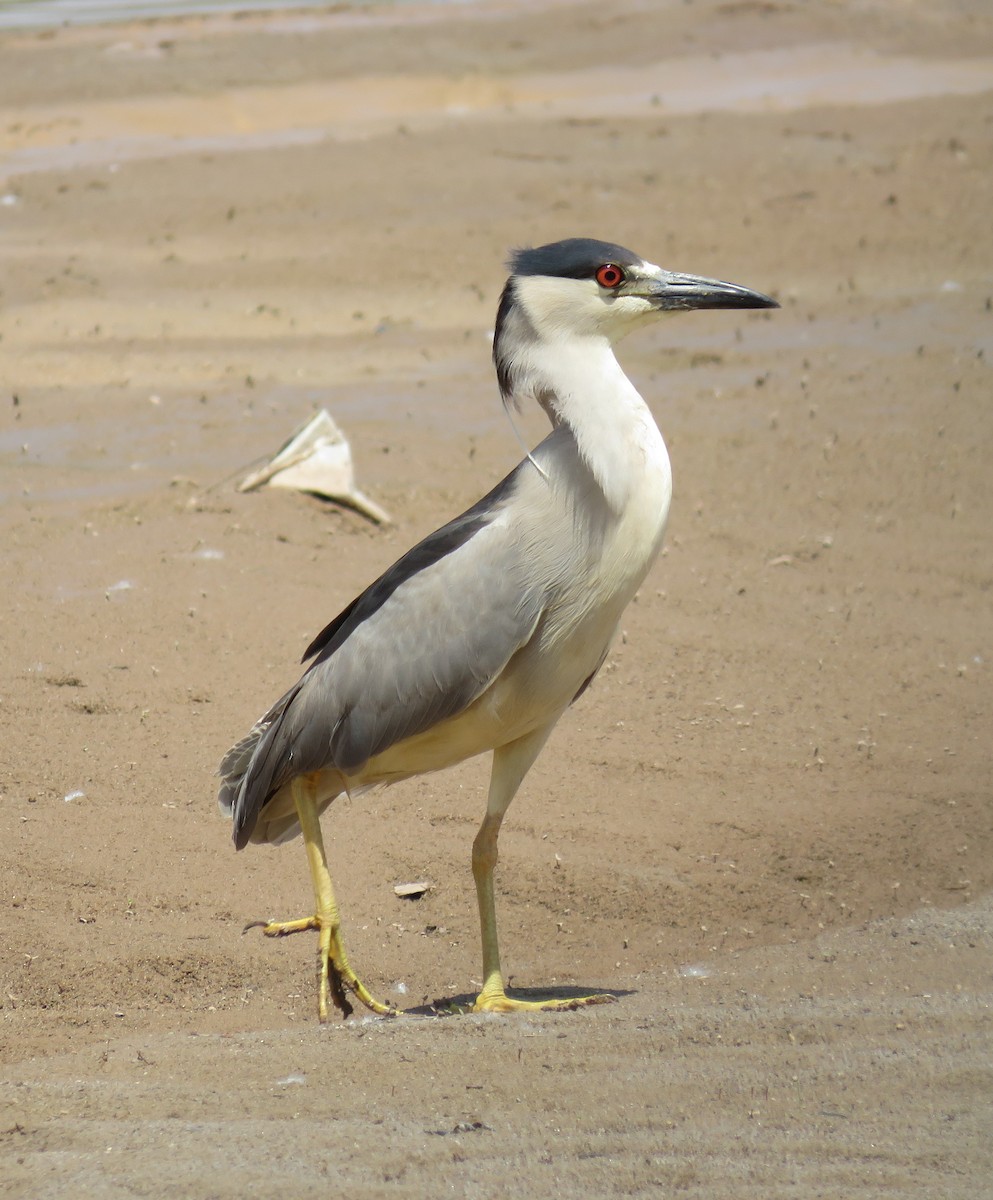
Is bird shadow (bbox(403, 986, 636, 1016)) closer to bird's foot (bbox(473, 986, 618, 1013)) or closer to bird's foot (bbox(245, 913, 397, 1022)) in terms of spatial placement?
bird's foot (bbox(473, 986, 618, 1013))

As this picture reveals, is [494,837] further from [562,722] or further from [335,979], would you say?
[562,722]

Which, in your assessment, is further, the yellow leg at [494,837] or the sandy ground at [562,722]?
the yellow leg at [494,837]

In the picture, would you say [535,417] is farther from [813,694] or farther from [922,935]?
[922,935]

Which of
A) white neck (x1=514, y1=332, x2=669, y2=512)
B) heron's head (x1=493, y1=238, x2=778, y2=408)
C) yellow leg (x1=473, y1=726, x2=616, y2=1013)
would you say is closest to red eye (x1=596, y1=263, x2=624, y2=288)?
heron's head (x1=493, y1=238, x2=778, y2=408)

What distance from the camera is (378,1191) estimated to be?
3264 mm

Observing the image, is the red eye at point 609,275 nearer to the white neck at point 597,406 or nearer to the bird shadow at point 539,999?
the white neck at point 597,406

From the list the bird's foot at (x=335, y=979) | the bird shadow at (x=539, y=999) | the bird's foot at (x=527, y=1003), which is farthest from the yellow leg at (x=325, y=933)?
the bird's foot at (x=527, y=1003)

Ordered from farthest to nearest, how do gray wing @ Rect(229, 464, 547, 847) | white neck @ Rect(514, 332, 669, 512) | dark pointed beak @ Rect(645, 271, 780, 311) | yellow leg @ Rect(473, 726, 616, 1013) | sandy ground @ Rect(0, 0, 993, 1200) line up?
yellow leg @ Rect(473, 726, 616, 1013) < dark pointed beak @ Rect(645, 271, 780, 311) < gray wing @ Rect(229, 464, 547, 847) < white neck @ Rect(514, 332, 669, 512) < sandy ground @ Rect(0, 0, 993, 1200)

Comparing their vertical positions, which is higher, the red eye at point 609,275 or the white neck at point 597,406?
the red eye at point 609,275

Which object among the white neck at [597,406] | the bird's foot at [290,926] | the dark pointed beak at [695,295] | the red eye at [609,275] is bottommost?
the bird's foot at [290,926]

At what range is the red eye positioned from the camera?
4703 millimetres

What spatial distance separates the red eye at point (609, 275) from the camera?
4703 millimetres

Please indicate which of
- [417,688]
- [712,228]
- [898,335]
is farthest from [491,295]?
[417,688]

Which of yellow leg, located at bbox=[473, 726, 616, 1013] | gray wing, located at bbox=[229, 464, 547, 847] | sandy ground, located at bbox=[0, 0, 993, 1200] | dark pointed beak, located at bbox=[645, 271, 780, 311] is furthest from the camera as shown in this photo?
yellow leg, located at bbox=[473, 726, 616, 1013]
